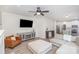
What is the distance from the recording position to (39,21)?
219 cm

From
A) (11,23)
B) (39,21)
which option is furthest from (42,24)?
(11,23)

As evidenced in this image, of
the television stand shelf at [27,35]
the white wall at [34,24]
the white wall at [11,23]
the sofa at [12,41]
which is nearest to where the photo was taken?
the white wall at [11,23]

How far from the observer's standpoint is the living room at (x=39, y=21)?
184 cm

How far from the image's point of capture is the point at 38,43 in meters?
2.11

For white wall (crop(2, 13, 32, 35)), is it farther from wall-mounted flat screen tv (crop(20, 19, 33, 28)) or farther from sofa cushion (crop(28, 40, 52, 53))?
sofa cushion (crop(28, 40, 52, 53))

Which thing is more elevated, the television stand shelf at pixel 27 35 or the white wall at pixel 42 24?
the white wall at pixel 42 24

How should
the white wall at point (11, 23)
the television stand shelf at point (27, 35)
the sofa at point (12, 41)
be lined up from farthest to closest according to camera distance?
the television stand shelf at point (27, 35), the sofa at point (12, 41), the white wall at point (11, 23)

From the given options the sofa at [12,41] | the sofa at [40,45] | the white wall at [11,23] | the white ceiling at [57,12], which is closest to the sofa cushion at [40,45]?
the sofa at [40,45]

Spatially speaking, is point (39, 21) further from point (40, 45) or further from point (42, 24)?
point (40, 45)

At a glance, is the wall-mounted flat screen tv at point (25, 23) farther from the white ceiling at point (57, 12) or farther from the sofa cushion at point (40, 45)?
the sofa cushion at point (40, 45)

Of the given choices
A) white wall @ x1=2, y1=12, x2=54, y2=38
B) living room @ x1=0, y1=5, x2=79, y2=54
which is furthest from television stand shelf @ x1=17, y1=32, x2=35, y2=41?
white wall @ x1=2, y1=12, x2=54, y2=38

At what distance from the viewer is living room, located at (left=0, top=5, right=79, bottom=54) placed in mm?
1839

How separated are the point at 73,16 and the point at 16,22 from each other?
146cm
